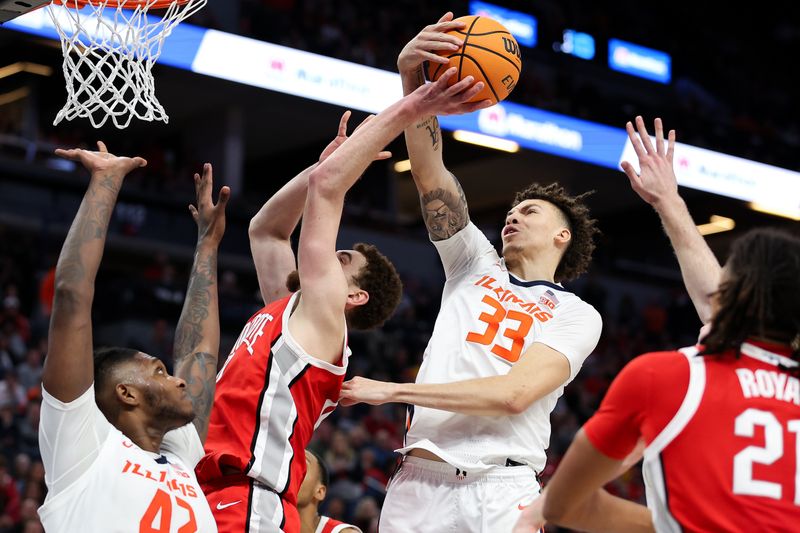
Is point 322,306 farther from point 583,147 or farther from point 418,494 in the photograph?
point 583,147

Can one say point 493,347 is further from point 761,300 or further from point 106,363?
point 761,300

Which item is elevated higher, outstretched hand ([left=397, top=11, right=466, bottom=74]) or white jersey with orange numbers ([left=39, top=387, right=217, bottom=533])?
outstretched hand ([left=397, top=11, right=466, bottom=74])

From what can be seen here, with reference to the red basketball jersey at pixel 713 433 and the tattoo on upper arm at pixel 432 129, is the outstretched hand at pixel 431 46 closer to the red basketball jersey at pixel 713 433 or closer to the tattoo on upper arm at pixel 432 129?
the tattoo on upper arm at pixel 432 129

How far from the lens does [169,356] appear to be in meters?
10.6

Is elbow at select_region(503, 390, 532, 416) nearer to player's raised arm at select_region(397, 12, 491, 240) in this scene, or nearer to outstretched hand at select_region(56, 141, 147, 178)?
player's raised arm at select_region(397, 12, 491, 240)

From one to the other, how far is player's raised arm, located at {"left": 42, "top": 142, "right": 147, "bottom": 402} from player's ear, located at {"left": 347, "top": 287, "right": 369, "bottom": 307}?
2.93 ft

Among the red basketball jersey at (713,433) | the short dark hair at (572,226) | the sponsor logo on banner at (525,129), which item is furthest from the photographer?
the sponsor logo on banner at (525,129)

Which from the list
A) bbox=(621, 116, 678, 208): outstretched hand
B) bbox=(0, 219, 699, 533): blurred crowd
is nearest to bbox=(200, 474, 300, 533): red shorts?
bbox=(621, 116, 678, 208): outstretched hand

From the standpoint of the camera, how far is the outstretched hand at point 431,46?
3723mm

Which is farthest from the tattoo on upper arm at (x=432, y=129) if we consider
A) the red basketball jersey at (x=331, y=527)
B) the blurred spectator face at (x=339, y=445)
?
the blurred spectator face at (x=339, y=445)

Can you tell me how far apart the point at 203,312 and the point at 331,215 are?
704mm

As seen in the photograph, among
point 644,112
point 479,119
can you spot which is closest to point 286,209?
point 479,119

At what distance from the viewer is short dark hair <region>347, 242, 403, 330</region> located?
3756 mm

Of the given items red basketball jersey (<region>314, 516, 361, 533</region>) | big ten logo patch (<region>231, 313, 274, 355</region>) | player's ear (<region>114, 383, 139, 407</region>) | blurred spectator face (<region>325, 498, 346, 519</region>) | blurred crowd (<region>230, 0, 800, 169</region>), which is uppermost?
blurred crowd (<region>230, 0, 800, 169</region>)
